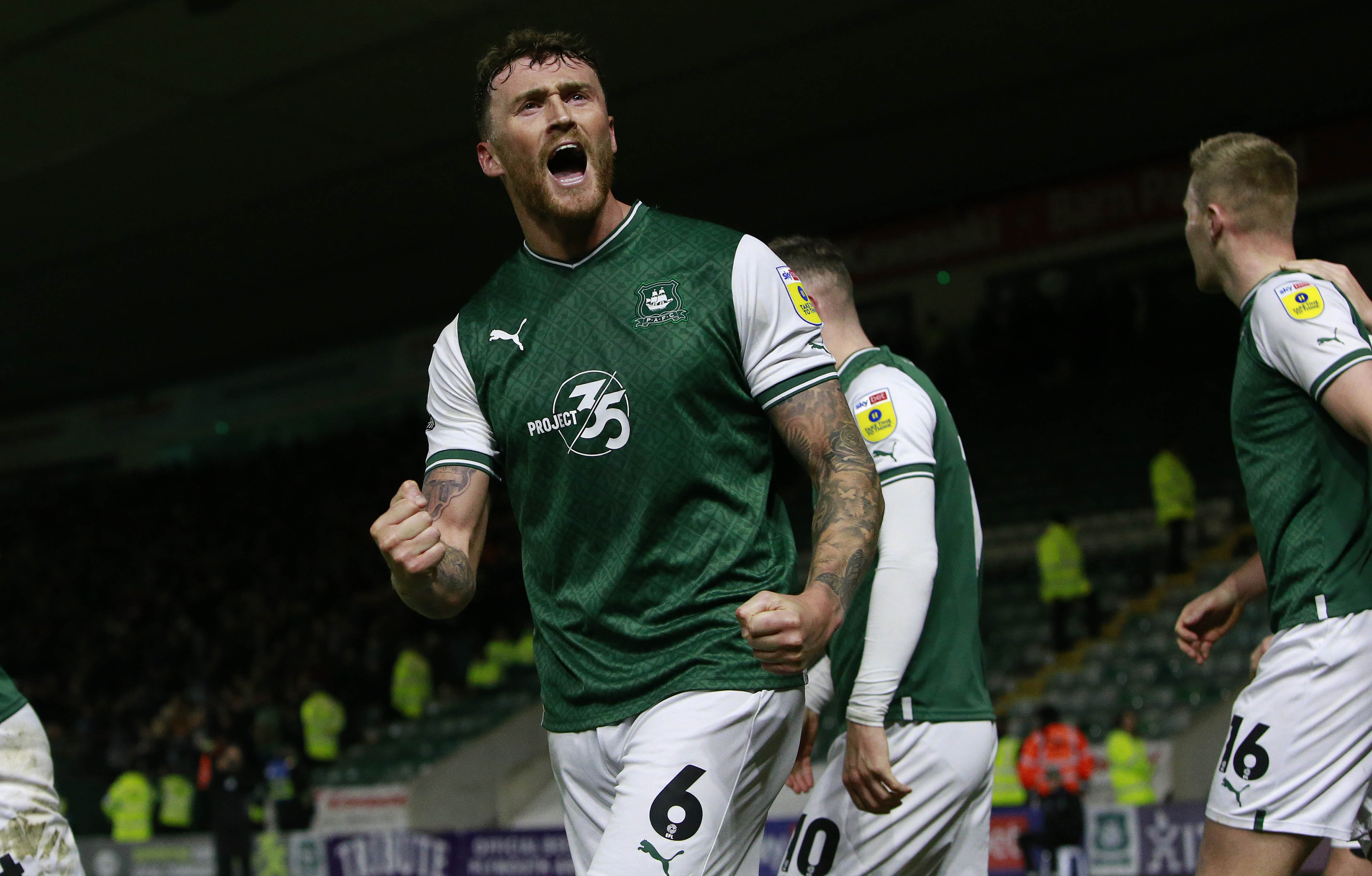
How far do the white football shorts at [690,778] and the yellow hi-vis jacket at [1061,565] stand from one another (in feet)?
41.2

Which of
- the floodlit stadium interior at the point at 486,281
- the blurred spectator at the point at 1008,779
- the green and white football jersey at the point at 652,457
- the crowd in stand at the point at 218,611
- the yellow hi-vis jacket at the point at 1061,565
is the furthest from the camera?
the crowd in stand at the point at 218,611

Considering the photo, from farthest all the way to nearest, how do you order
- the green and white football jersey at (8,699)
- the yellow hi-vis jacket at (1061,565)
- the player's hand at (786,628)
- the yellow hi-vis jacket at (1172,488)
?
the yellow hi-vis jacket at (1172,488) < the yellow hi-vis jacket at (1061,565) < the green and white football jersey at (8,699) < the player's hand at (786,628)

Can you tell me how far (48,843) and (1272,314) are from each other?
3.37 metres

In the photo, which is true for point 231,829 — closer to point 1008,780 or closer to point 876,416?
point 1008,780

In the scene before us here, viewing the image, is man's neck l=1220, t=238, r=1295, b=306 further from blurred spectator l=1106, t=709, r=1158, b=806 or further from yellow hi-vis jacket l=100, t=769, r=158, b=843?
yellow hi-vis jacket l=100, t=769, r=158, b=843

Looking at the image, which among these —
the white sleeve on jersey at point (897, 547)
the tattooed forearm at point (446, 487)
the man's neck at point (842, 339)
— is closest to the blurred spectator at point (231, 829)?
the man's neck at point (842, 339)

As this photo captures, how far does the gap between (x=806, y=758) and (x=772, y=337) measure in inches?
63.3

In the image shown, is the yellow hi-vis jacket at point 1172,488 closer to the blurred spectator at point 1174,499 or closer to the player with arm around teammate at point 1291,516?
the blurred spectator at point 1174,499

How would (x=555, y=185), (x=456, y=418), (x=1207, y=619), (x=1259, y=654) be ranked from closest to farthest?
(x=555, y=185), (x=456, y=418), (x=1259, y=654), (x=1207, y=619)

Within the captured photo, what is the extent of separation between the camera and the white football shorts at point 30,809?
3.59 meters

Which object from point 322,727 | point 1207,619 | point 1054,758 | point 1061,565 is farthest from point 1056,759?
point 322,727

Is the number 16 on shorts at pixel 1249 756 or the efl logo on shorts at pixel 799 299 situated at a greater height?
the efl logo on shorts at pixel 799 299

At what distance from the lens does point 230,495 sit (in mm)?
27000

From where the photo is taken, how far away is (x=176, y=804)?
17.1 metres
